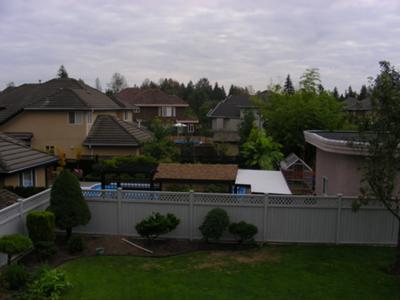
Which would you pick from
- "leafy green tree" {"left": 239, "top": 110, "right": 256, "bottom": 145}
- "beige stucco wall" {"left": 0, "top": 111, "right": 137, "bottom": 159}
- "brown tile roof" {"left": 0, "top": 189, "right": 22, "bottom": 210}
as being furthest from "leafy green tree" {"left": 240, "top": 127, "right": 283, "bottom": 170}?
"brown tile roof" {"left": 0, "top": 189, "right": 22, "bottom": 210}

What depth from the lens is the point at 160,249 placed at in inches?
510

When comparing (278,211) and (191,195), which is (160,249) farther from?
(278,211)

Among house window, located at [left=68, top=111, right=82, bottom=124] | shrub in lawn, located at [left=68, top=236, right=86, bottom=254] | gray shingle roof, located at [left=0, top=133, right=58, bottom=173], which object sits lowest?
shrub in lawn, located at [left=68, top=236, right=86, bottom=254]

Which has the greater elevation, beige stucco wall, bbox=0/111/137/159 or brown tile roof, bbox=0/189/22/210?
beige stucco wall, bbox=0/111/137/159

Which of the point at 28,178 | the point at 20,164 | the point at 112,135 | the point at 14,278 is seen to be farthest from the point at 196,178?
the point at 112,135

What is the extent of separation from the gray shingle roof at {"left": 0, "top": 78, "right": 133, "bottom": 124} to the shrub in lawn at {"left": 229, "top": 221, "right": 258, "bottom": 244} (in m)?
20.0

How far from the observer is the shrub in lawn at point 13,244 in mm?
10000

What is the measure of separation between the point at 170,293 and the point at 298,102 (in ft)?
72.0

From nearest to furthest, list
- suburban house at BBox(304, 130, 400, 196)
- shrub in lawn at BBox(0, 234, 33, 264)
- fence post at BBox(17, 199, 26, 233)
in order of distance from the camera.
Result: shrub in lawn at BBox(0, 234, 33, 264), fence post at BBox(17, 199, 26, 233), suburban house at BBox(304, 130, 400, 196)

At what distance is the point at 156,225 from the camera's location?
1281 centimetres

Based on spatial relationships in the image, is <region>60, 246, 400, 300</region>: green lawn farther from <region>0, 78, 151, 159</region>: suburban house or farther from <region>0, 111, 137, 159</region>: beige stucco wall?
<region>0, 111, 137, 159</region>: beige stucco wall

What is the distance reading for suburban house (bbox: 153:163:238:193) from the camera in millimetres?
16297

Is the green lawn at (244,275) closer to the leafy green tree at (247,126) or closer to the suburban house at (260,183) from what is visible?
the suburban house at (260,183)

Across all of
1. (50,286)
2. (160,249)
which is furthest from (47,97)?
(50,286)
